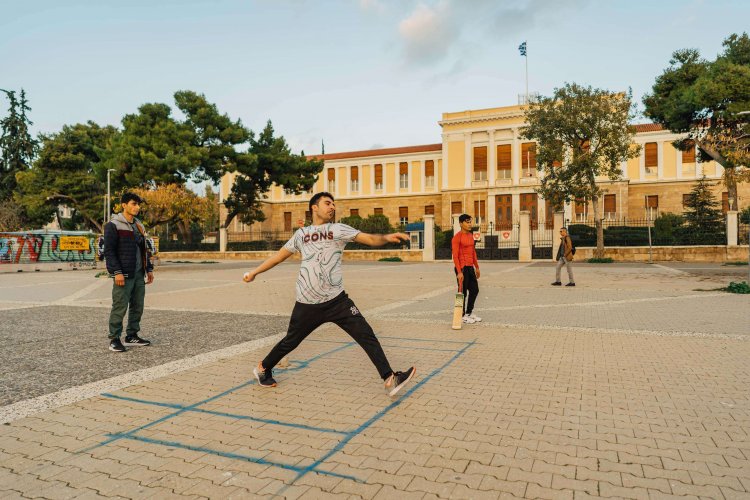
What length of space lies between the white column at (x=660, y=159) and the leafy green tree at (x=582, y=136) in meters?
22.1

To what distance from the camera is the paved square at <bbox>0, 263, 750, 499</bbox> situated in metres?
2.76

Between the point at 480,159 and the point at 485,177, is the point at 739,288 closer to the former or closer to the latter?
A: the point at 485,177

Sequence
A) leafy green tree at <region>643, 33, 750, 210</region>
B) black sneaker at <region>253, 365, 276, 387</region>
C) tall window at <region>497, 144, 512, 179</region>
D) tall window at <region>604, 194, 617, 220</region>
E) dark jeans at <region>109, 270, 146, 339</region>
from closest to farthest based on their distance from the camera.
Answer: black sneaker at <region>253, 365, 276, 387</region> → dark jeans at <region>109, 270, 146, 339</region> → leafy green tree at <region>643, 33, 750, 210</region> → tall window at <region>604, 194, 617, 220</region> → tall window at <region>497, 144, 512, 179</region>

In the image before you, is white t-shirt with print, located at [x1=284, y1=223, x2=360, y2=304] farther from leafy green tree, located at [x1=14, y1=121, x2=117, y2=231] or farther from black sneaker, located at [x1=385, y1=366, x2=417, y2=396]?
leafy green tree, located at [x1=14, y1=121, x2=117, y2=231]

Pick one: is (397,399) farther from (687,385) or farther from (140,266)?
(140,266)

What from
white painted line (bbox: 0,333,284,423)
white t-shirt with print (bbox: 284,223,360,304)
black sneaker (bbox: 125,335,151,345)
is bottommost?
white painted line (bbox: 0,333,284,423)

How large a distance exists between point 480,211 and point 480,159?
5554 millimetres

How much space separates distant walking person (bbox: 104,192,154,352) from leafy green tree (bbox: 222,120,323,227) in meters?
32.6

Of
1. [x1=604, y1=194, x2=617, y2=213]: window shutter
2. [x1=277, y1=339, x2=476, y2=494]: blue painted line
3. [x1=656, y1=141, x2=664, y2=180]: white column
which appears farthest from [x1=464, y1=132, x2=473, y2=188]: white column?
[x1=277, y1=339, x2=476, y2=494]: blue painted line

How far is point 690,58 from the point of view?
2391 cm

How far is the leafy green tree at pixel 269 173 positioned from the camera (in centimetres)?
3875

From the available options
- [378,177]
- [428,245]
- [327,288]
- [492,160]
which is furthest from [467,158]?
[327,288]

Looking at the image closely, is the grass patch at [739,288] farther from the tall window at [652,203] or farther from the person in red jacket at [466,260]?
the tall window at [652,203]

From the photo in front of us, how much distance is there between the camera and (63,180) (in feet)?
145
